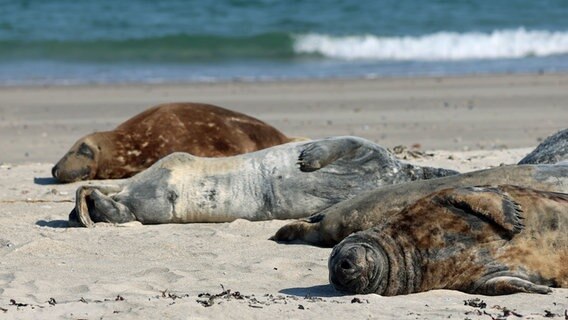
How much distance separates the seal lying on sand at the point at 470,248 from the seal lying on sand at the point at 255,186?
2015 mm

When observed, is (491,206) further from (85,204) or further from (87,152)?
(87,152)

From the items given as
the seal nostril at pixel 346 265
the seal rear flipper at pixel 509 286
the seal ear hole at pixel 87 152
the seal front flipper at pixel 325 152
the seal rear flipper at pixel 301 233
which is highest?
the seal front flipper at pixel 325 152

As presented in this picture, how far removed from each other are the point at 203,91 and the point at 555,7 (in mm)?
15545

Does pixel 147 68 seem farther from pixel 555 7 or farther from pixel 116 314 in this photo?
pixel 116 314

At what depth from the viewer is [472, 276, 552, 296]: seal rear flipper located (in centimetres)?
551

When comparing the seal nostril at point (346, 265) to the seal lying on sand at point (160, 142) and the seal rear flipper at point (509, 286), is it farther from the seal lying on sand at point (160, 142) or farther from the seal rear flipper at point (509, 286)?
the seal lying on sand at point (160, 142)

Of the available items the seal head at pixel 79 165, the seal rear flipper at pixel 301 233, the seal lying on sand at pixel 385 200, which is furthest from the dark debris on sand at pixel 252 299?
the seal head at pixel 79 165

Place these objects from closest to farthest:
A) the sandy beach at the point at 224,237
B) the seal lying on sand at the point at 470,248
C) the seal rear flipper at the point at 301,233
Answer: the sandy beach at the point at 224,237 → the seal lying on sand at the point at 470,248 → the seal rear flipper at the point at 301,233

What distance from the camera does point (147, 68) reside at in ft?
70.5

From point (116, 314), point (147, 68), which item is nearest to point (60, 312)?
point (116, 314)

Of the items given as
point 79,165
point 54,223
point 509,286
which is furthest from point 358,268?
point 79,165

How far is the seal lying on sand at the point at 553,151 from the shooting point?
26.1ft

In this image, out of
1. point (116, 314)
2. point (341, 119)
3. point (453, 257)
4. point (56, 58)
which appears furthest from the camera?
point (56, 58)

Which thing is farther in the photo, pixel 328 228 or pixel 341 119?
pixel 341 119
